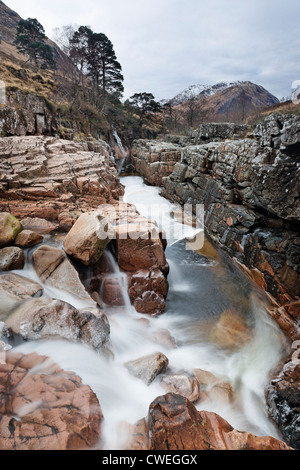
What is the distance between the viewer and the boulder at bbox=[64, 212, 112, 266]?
5.54m

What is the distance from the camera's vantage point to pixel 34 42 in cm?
2850

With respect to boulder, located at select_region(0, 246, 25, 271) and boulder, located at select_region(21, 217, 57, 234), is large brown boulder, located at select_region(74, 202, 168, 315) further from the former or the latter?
boulder, located at select_region(21, 217, 57, 234)

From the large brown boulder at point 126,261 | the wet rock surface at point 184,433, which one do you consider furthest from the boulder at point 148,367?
the large brown boulder at point 126,261

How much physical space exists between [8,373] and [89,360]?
1208 mm

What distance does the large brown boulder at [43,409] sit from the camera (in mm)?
2172

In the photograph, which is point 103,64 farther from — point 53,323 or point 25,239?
point 53,323

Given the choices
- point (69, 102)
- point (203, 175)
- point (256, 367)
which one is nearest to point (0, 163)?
point (203, 175)

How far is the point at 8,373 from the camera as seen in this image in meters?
2.76

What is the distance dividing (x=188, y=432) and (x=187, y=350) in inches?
115

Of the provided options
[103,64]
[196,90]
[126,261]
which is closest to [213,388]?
[126,261]

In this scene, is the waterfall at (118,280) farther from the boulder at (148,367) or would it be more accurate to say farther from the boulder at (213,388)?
the boulder at (213,388)

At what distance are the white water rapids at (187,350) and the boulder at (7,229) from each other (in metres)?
0.86

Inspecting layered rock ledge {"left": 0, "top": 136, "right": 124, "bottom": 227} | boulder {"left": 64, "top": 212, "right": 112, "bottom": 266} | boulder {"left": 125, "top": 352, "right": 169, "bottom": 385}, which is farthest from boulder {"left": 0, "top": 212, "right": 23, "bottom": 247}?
boulder {"left": 125, "top": 352, "right": 169, "bottom": 385}
